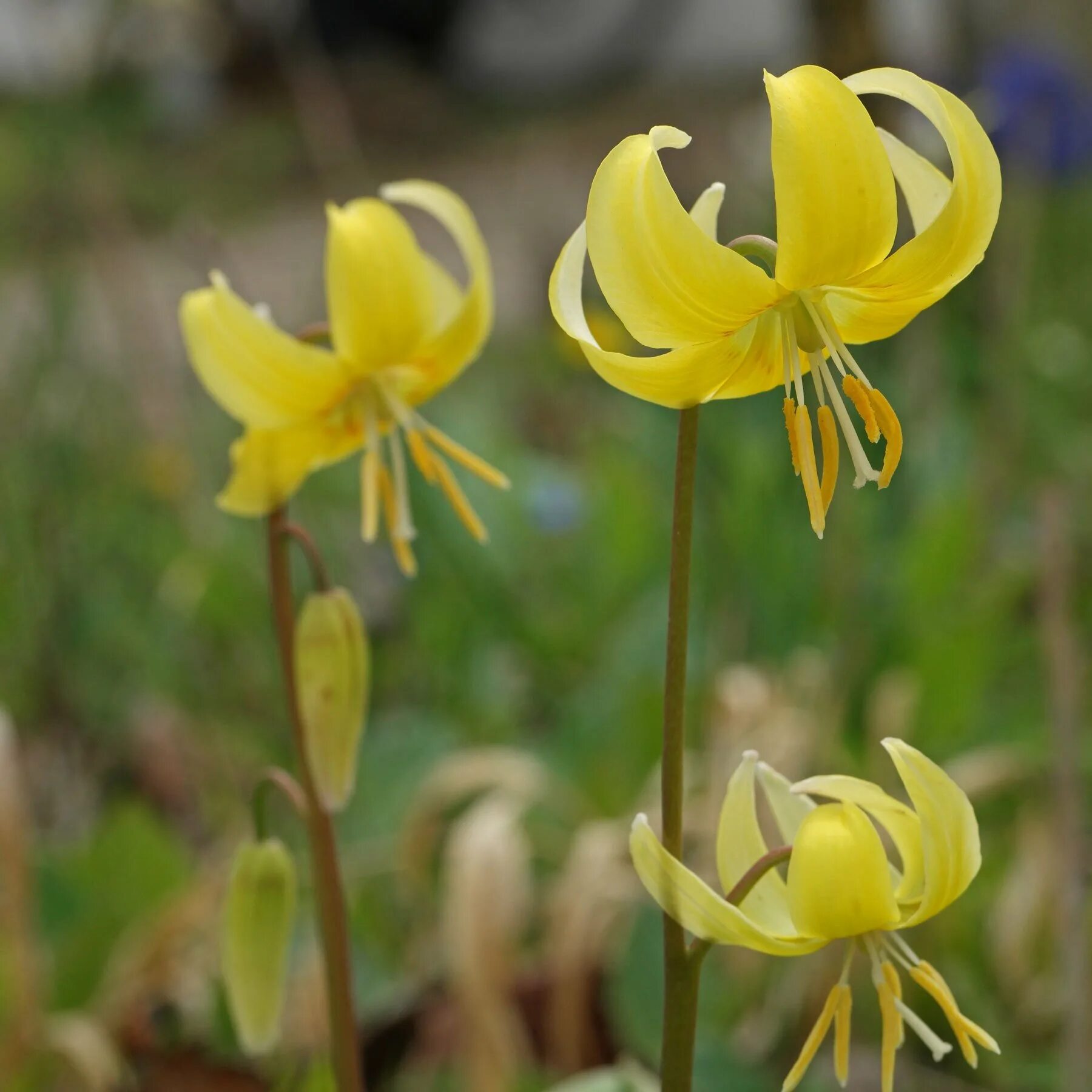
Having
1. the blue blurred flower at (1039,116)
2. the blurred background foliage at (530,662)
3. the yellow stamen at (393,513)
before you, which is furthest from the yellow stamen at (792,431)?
the blue blurred flower at (1039,116)

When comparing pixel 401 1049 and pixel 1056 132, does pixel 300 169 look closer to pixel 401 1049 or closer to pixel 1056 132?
pixel 1056 132

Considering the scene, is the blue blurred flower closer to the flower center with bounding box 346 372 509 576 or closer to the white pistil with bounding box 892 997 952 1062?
the flower center with bounding box 346 372 509 576

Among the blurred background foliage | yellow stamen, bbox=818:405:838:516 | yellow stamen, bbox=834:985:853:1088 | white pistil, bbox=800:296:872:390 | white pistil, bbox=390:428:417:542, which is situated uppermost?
white pistil, bbox=800:296:872:390

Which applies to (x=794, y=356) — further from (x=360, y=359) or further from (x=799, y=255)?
(x=360, y=359)

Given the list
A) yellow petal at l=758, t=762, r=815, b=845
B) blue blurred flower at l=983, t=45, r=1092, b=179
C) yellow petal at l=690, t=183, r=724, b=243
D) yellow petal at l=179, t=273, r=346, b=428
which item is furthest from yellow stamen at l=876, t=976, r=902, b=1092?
blue blurred flower at l=983, t=45, r=1092, b=179

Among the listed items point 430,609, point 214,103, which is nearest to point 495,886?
point 430,609

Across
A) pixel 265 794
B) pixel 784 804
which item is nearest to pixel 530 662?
pixel 265 794
